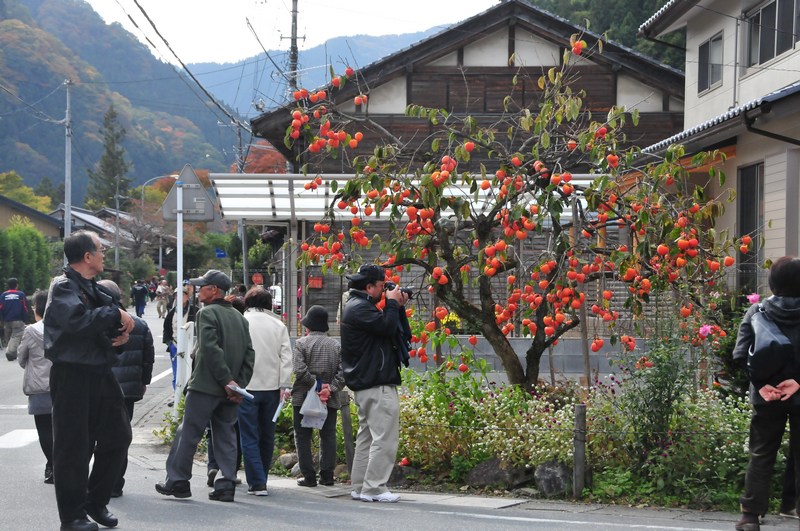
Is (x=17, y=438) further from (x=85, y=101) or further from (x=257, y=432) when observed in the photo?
(x=85, y=101)

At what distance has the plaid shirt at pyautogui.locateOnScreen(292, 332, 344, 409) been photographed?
9508 millimetres

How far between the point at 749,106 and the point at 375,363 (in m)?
8.29

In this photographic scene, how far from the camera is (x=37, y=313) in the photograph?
1025 cm

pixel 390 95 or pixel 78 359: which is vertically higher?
pixel 390 95

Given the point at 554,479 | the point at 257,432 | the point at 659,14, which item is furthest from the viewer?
the point at 659,14

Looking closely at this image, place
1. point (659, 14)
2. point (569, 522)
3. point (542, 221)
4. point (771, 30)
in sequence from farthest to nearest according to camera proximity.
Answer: point (659, 14), point (771, 30), point (542, 221), point (569, 522)

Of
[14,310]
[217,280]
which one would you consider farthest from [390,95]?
[217,280]

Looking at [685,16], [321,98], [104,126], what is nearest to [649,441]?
[321,98]

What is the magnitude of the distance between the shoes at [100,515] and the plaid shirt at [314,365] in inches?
108

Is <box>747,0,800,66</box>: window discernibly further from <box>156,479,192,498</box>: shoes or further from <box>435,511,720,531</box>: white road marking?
<box>156,479,192,498</box>: shoes

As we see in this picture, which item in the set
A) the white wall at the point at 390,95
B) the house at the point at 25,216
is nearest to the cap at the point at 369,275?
the white wall at the point at 390,95

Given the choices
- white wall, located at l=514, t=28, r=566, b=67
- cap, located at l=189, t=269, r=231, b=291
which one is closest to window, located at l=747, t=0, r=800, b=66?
white wall, located at l=514, t=28, r=566, b=67

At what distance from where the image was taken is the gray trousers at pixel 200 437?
8281 millimetres

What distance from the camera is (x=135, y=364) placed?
933 cm
